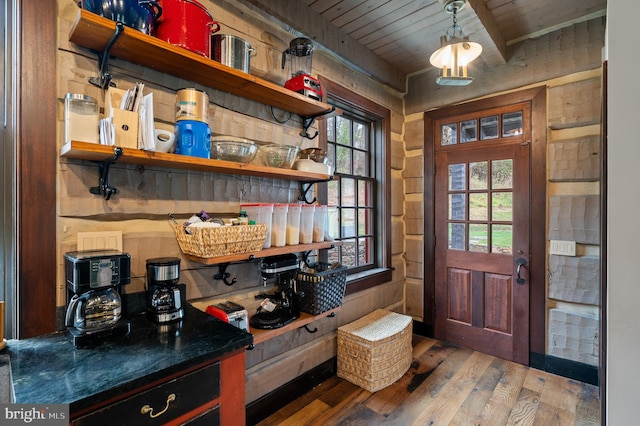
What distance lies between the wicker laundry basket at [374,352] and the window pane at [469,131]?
5.52 feet

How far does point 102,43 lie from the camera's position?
123cm

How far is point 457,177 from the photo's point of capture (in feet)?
9.37

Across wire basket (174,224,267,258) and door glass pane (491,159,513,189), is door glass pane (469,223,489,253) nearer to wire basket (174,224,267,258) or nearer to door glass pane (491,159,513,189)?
door glass pane (491,159,513,189)

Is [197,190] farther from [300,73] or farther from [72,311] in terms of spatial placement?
[300,73]

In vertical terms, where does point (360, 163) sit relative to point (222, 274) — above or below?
above

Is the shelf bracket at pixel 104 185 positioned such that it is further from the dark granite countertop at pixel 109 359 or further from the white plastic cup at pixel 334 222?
the white plastic cup at pixel 334 222

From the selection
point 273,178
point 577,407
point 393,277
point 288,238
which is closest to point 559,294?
point 577,407

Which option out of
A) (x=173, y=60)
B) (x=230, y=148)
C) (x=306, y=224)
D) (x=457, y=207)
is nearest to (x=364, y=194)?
(x=457, y=207)

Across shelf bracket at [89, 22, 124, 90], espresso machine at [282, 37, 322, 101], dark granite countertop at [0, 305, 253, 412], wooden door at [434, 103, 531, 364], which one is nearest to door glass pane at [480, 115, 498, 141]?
wooden door at [434, 103, 531, 364]

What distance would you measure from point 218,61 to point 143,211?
0.79 metres

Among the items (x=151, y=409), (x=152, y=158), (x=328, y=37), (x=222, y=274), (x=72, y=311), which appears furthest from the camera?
(x=328, y=37)

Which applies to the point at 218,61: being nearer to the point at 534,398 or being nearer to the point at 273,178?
the point at 273,178

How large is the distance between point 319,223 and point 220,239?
2.40 feet

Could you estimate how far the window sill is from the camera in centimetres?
252
